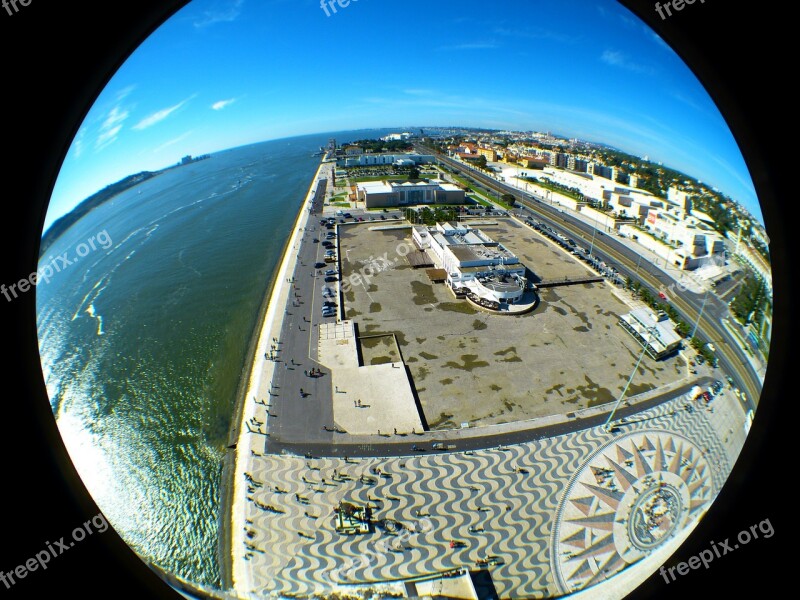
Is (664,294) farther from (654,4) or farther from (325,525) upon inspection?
(654,4)

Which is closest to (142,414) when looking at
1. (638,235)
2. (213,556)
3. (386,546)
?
(213,556)

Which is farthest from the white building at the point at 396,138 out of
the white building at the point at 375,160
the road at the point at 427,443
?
the road at the point at 427,443

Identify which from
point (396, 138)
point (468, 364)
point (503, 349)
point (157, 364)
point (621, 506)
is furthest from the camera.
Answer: point (396, 138)

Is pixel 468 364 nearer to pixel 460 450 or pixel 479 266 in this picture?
pixel 460 450
